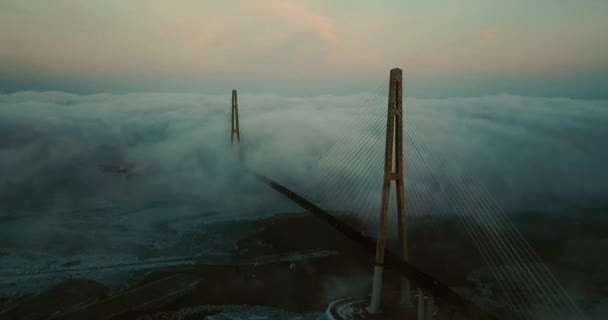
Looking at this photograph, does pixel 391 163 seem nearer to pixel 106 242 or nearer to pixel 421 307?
pixel 421 307

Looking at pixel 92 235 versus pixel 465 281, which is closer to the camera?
pixel 465 281

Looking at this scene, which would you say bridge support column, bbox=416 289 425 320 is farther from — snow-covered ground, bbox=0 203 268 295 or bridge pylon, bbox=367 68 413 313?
snow-covered ground, bbox=0 203 268 295

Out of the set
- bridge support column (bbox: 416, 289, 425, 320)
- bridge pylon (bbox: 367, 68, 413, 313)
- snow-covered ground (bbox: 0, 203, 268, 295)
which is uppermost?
bridge pylon (bbox: 367, 68, 413, 313)

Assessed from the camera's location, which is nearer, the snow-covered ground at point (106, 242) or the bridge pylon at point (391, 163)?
the bridge pylon at point (391, 163)

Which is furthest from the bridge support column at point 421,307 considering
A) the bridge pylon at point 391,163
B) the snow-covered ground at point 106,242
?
the snow-covered ground at point 106,242

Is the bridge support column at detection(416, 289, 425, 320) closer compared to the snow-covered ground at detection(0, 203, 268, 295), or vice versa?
the bridge support column at detection(416, 289, 425, 320)

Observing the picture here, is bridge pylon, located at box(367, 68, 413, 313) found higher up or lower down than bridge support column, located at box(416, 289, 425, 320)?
higher up

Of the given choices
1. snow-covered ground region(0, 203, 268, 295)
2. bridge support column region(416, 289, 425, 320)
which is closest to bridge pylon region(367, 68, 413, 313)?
bridge support column region(416, 289, 425, 320)

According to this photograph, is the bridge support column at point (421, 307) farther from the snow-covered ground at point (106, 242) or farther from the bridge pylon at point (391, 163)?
the snow-covered ground at point (106, 242)

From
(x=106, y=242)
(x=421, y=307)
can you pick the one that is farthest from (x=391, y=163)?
(x=106, y=242)

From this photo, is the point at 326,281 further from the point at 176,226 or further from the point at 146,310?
the point at 176,226

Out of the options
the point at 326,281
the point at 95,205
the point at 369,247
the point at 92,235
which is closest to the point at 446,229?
the point at 326,281
